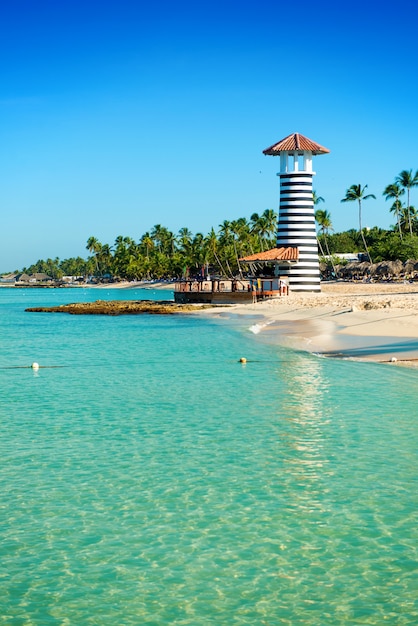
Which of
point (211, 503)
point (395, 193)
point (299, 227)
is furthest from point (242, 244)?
point (211, 503)

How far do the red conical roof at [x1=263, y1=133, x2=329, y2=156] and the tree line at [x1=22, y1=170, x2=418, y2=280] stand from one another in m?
38.5

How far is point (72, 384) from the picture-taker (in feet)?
79.3

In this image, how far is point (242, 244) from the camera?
138125 mm

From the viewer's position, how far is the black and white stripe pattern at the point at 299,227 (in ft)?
212

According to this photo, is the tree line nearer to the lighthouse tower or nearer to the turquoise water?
the lighthouse tower

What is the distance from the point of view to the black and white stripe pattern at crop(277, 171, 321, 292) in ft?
212

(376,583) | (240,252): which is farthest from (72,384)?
(240,252)

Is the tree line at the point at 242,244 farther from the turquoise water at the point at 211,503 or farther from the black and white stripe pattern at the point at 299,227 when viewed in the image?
the turquoise water at the point at 211,503

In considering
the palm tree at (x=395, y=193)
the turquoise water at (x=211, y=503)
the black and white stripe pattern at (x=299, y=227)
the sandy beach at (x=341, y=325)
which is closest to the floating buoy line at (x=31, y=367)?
the turquoise water at (x=211, y=503)

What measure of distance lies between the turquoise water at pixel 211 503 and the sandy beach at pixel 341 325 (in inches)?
251

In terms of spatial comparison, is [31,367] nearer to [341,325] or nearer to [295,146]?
[341,325]

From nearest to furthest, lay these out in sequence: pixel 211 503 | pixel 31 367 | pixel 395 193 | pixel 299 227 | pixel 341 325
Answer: pixel 211 503, pixel 31 367, pixel 341 325, pixel 299 227, pixel 395 193

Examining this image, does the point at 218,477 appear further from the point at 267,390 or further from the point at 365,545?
the point at 267,390

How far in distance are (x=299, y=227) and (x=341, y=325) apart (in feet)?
82.4
